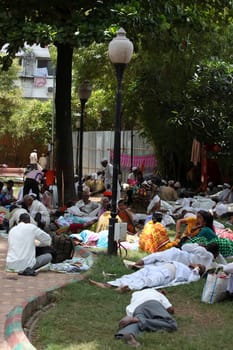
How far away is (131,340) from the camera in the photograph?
6008mm

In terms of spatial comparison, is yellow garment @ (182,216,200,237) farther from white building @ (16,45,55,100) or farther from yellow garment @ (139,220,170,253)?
white building @ (16,45,55,100)

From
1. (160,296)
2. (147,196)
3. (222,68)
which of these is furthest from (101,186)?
(160,296)

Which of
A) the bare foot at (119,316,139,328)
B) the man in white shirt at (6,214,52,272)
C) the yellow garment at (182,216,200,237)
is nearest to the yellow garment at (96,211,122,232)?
the yellow garment at (182,216,200,237)

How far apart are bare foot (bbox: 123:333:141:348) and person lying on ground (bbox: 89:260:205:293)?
2.22 meters

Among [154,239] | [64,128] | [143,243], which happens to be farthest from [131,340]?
[64,128]

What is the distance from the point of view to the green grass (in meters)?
6.10

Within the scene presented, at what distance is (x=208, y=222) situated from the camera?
10.7 m

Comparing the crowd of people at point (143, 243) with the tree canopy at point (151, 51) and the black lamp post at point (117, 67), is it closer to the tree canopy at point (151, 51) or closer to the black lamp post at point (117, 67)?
the black lamp post at point (117, 67)

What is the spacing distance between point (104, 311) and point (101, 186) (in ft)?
49.1

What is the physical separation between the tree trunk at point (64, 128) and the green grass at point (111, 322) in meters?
8.80

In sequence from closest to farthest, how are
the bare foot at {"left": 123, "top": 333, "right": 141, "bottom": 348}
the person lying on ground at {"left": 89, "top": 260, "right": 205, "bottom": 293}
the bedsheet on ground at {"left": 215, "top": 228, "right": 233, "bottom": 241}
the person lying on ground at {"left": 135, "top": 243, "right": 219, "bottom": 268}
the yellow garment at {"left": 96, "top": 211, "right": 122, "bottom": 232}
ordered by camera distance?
the bare foot at {"left": 123, "top": 333, "right": 141, "bottom": 348}, the person lying on ground at {"left": 89, "top": 260, "right": 205, "bottom": 293}, the person lying on ground at {"left": 135, "top": 243, "right": 219, "bottom": 268}, the bedsheet on ground at {"left": 215, "top": 228, "right": 233, "bottom": 241}, the yellow garment at {"left": 96, "top": 211, "right": 122, "bottom": 232}

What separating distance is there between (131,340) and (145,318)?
0.43 meters

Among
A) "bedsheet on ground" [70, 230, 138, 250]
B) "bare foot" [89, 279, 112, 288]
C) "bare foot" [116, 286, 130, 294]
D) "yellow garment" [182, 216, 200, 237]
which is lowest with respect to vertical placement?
"bedsheet on ground" [70, 230, 138, 250]

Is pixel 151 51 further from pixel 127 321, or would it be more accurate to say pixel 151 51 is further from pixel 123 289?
pixel 127 321
